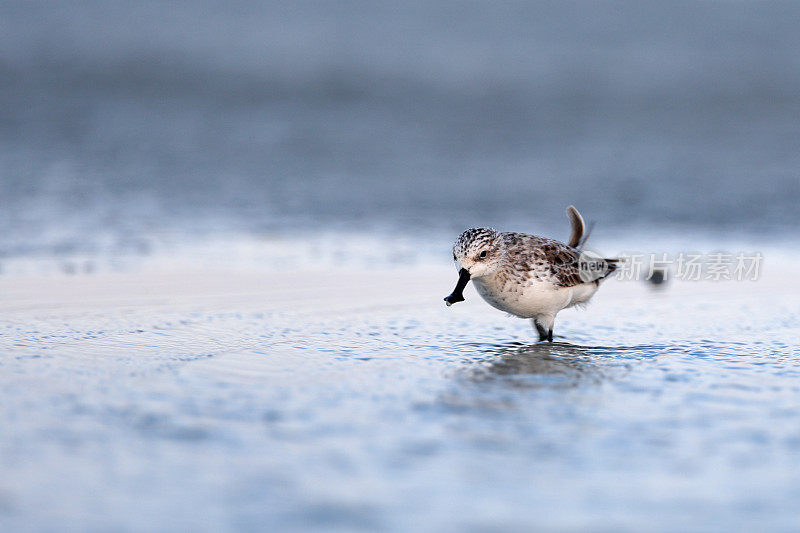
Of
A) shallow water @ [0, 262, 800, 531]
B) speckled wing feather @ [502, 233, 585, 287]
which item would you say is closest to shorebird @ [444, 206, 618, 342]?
speckled wing feather @ [502, 233, 585, 287]

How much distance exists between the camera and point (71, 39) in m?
18.5

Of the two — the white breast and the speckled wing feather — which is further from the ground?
the speckled wing feather

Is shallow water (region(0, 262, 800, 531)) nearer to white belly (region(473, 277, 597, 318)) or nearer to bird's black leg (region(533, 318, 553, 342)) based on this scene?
bird's black leg (region(533, 318, 553, 342))

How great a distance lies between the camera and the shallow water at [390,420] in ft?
11.3

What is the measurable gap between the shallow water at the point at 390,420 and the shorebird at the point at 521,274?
220mm

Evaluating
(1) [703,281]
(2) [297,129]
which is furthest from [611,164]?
(1) [703,281]

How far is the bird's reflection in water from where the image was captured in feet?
17.6

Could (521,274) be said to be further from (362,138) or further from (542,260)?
(362,138)

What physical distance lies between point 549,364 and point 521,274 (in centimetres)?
104

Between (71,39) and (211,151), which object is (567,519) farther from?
(71,39)

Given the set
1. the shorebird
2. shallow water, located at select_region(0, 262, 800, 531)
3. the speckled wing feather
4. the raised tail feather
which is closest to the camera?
shallow water, located at select_region(0, 262, 800, 531)

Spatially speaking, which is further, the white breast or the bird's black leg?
the bird's black leg

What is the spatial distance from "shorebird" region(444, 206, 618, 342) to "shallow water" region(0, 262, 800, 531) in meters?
0.22

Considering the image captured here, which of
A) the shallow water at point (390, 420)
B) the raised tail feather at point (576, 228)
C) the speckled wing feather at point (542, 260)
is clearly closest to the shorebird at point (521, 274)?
the speckled wing feather at point (542, 260)
